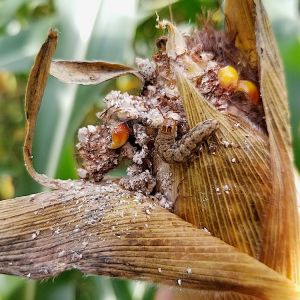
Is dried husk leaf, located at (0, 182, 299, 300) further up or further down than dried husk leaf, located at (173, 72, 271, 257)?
further down

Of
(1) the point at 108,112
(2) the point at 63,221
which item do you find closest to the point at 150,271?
(2) the point at 63,221

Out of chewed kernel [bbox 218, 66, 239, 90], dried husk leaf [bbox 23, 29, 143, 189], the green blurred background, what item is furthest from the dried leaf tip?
the green blurred background

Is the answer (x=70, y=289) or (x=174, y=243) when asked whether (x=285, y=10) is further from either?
(x=174, y=243)

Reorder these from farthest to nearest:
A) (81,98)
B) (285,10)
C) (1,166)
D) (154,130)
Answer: (1,166)
(285,10)
(81,98)
(154,130)

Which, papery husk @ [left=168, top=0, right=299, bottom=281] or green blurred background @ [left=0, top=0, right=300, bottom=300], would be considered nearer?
papery husk @ [left=168, top=0, right=299, bottom=281]

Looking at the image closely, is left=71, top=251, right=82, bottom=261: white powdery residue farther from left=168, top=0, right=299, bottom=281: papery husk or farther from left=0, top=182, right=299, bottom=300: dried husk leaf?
left=168, top=0, right=299, bottom=281: papery husk

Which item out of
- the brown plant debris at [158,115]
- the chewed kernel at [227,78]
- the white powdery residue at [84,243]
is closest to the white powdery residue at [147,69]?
the brown plant debris at [158,115]

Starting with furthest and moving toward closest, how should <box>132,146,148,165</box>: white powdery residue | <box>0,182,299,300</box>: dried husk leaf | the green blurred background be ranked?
the green blurred background
<box>132,146,148,165</box>: white powdery residue
<box>0,182,299,300</box>: dried husk leaf

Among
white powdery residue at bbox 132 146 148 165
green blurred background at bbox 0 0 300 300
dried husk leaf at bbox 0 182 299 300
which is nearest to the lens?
dried husk leaf at bbox 0 182 299 300
